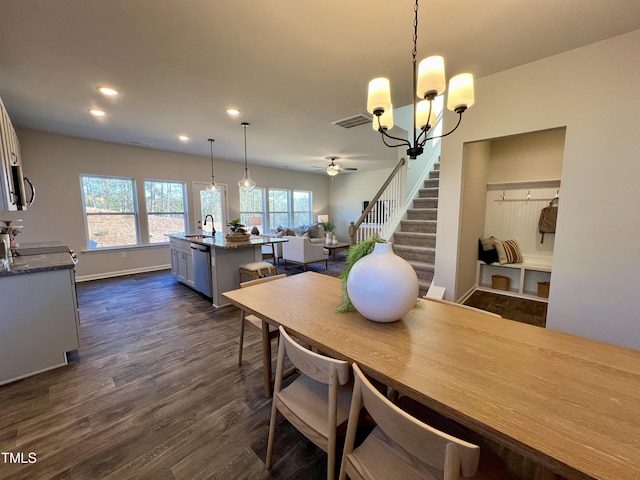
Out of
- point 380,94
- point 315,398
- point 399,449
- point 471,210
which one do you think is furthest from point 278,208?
point 399,449

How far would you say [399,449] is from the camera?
37.9 inches

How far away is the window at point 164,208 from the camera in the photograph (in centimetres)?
551

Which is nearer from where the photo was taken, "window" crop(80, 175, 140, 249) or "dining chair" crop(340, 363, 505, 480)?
"dining chair" crop(340, 363, 505, 480)

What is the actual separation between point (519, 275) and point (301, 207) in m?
6.25

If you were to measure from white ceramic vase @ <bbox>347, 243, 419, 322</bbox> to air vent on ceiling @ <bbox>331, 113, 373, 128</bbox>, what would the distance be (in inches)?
111

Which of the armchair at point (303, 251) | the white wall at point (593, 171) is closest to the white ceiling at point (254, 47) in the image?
the white wall at point (593, 171)

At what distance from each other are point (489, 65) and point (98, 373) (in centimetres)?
436

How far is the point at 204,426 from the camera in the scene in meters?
1.61

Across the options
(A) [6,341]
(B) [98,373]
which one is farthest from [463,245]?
(A) [6,341]

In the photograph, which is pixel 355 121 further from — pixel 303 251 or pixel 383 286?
pixel 383 286

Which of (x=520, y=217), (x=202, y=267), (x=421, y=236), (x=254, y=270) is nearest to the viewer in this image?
(x=254, y=270)

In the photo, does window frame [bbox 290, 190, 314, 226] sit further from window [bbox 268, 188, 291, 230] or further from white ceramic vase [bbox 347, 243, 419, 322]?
white ceramic vase [bbox 347, 243, 419, 322]

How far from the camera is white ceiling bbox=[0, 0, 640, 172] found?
167cm

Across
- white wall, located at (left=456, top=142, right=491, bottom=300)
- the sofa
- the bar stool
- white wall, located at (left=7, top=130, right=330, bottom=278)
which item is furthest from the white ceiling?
the sofa
